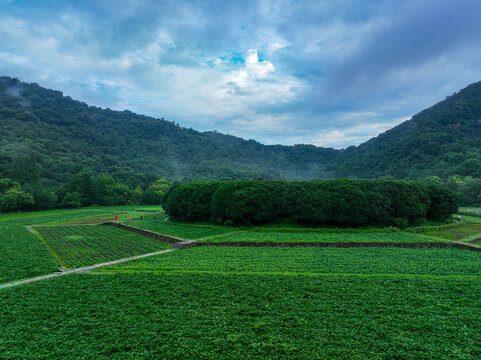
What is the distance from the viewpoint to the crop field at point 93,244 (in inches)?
759

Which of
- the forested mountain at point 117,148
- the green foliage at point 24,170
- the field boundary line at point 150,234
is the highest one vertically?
the forested mountain at point 117,148

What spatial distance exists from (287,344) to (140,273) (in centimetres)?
1020

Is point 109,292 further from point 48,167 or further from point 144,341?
point 48,167

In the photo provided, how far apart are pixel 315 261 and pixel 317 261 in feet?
0.42

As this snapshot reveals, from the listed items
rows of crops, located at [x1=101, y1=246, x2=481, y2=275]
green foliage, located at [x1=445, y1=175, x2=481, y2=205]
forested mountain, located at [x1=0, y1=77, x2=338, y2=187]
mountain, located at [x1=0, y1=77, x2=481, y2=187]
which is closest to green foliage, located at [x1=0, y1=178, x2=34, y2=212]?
forested mountain, located at [x1=0, y1=77, x2=338, y2=187]

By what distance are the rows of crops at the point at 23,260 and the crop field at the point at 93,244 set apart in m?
1.11

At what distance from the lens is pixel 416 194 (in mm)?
30297

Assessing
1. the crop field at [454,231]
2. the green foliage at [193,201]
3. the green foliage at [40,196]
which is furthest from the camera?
the green foliage at [40,196]

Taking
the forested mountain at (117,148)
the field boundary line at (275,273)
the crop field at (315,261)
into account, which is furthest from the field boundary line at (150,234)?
the forested mountain at (117,148)

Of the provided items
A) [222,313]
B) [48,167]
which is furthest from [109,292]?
[48,167]

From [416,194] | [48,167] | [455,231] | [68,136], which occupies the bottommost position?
[455,231]

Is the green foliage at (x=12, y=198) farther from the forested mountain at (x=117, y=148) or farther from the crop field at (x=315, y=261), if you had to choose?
the crop field at (x=315, y=261)

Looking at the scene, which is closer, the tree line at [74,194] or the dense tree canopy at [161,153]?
the tree line at [74,194]

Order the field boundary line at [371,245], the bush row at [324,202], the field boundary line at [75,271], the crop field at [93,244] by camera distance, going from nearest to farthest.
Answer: the field boundary line at [75,271]
the crop field at [93,244]
the field boundary line at [371,245]
the bush row at [324,202]
